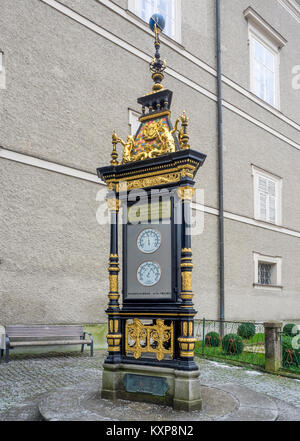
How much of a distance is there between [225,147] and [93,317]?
8322 mm

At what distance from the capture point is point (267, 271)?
1809 cm

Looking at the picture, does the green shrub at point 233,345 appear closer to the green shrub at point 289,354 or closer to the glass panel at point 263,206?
the green shrub at point 289,354

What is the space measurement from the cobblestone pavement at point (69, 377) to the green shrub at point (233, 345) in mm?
681

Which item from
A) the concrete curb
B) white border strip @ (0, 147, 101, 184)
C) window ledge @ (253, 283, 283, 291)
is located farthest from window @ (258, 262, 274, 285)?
the concrete curb

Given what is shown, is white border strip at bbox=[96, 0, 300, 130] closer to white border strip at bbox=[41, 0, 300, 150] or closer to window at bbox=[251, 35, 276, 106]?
window at bbox=[251, 35, 276, 106]

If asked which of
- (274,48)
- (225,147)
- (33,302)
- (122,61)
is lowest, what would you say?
(33,302)

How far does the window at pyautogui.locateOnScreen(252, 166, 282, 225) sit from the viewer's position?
57.7 feet

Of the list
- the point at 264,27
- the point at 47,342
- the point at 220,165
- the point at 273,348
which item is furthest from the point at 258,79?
the point at 47,342

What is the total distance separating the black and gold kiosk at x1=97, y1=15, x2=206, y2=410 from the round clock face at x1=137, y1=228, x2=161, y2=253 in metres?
0.01

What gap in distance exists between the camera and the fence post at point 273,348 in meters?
8.56

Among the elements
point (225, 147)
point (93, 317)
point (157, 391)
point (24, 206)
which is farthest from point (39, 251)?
point (225, 147)

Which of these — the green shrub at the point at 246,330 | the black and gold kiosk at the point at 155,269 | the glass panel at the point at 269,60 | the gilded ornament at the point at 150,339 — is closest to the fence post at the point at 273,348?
the gilded ornament at the point at 150,339
